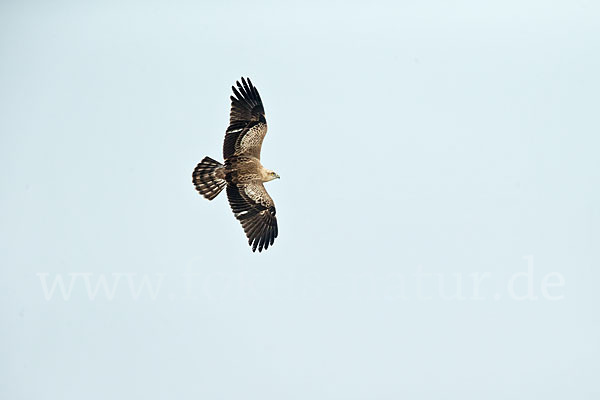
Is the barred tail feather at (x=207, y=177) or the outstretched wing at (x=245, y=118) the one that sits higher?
the outstretched wing at (x=245, y=118)

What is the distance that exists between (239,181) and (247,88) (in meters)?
1.64

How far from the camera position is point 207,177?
31875 millimetres

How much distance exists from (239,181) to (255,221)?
0.80 m

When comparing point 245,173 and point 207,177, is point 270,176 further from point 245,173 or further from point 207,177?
point 207,177

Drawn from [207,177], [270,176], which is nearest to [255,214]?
[270,176]

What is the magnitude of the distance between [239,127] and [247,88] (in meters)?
0.69

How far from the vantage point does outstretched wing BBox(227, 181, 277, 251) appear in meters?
32.1

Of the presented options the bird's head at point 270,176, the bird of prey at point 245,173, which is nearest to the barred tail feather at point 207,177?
the bird of prey at point 245,173

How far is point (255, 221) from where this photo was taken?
32.2 meters

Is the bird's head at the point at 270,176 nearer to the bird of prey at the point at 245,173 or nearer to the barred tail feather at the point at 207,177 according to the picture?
the bird of prey at the point at 245,173

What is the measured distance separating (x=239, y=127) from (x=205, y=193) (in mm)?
1344

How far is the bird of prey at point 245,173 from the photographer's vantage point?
104 ft

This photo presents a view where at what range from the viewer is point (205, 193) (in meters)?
31.9

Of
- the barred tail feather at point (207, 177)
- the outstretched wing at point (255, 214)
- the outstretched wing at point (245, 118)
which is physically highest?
the outstretched wing at point (245, 118)
